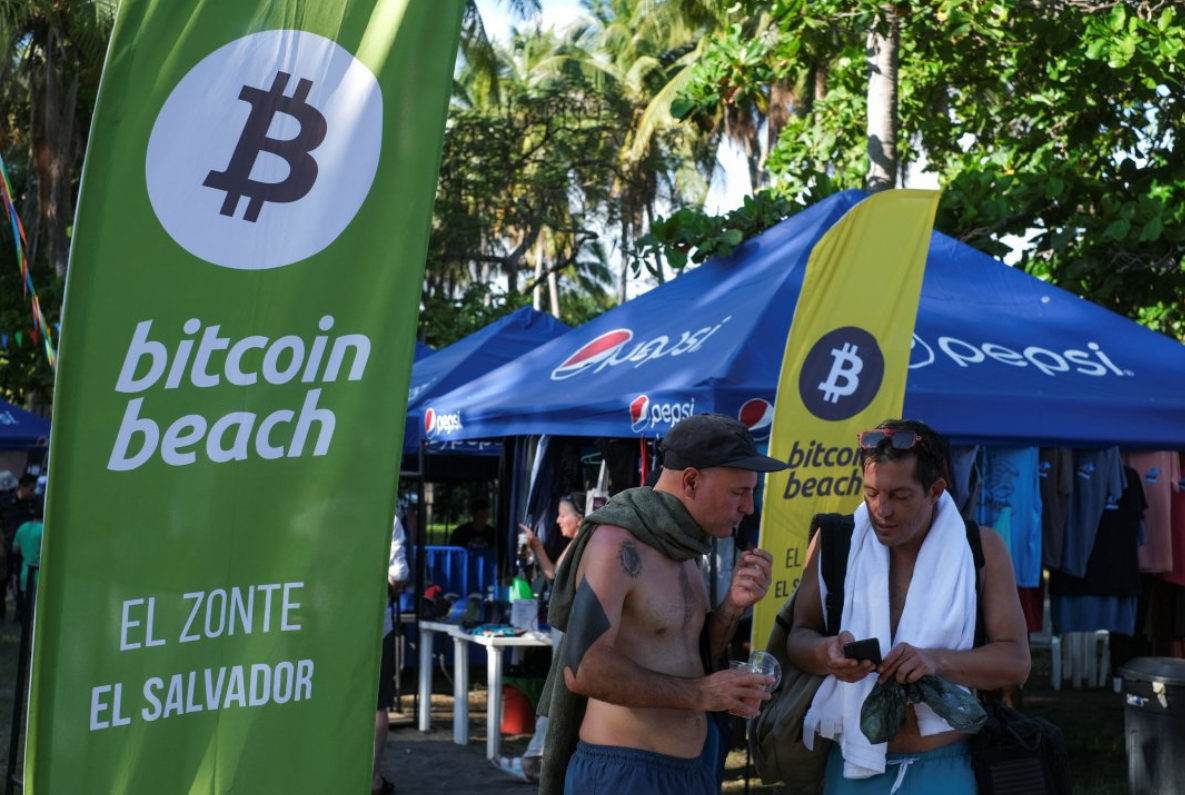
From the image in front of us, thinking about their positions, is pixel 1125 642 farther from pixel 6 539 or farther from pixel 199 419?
pixel 6 539

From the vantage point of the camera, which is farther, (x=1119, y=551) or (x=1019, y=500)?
(x=1119, y=551)

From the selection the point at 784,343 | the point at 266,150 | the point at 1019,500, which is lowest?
the point at 1019,500

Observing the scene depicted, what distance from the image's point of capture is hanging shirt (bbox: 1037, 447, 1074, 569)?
8.20 m

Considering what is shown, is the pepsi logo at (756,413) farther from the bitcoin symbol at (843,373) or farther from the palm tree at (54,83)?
the palm tree at (54,83)

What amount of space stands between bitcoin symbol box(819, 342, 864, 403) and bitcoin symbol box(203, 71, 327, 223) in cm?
338

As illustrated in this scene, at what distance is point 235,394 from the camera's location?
2387mm

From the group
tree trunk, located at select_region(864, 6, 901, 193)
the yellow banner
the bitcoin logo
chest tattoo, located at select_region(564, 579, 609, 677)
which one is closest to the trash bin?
the yellow banner

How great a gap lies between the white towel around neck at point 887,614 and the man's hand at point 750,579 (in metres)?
0.36

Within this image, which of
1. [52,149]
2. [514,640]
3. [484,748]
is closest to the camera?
[514,640]

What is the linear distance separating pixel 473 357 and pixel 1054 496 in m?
6.78

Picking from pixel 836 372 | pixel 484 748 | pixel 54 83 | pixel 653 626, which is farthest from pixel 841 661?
pixel 54 83

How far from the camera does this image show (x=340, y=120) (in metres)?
2.50

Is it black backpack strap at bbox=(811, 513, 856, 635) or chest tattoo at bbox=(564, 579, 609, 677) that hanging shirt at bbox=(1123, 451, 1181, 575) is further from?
chest tattoo at bbox=(564, 579, 609, 677)

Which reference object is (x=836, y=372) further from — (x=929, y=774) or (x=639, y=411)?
(x=929, y=774)
